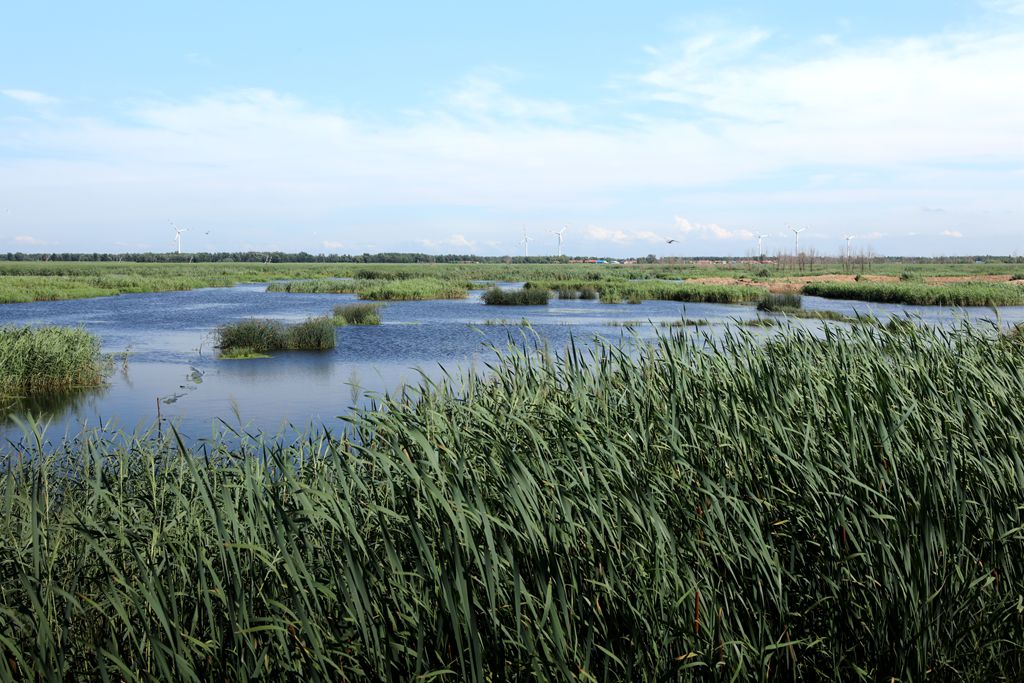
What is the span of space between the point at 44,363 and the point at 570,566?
1494cm

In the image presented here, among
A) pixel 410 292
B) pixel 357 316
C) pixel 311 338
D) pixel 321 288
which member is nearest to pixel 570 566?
pixel 311 338

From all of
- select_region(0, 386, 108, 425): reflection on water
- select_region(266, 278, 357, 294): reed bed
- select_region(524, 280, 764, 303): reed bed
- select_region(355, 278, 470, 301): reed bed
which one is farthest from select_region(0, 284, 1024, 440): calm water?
select_region(266, 278, 357, 294): reed bed

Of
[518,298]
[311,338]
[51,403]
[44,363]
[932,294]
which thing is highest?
[932,294]

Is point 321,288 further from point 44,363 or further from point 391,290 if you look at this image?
point 44,363

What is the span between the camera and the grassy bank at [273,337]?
846 inches

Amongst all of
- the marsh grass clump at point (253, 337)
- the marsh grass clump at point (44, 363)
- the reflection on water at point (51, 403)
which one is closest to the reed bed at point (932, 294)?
the marsh grass clump at point (253, 337)

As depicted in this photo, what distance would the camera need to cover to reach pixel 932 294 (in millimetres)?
38469

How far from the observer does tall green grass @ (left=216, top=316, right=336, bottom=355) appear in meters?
21.5

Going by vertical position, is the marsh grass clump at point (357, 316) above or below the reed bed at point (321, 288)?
below

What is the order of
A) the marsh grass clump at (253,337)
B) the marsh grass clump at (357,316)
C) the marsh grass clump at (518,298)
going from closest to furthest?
the marsh grass clump at (253,337), the marsh grass clump at (357,316), the marsh grass clump at (518,298)

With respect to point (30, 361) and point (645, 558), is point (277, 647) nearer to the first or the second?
point (645, 558)

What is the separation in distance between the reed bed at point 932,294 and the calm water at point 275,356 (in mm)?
3030

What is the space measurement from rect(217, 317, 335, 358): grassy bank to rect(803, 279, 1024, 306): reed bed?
25.8m

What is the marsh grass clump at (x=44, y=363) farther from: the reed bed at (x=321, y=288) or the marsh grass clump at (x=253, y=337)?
the reed bed at (x=321, y=288)
